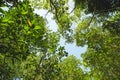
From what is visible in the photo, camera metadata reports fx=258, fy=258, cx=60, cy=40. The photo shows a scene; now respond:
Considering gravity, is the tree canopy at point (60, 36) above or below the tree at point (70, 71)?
above

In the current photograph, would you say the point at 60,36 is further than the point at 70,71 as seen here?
No

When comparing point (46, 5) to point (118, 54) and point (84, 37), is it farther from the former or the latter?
point (118, 54)

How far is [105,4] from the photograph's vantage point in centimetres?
1811

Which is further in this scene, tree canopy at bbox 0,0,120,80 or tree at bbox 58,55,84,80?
tree at bbox 58,55,84,80

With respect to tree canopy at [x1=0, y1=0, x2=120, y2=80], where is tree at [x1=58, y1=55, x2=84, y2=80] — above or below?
below

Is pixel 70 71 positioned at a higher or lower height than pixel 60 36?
lower

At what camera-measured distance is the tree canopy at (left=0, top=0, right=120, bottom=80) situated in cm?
555

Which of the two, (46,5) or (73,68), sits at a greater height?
(46,5)

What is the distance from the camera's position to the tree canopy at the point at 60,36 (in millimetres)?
5555

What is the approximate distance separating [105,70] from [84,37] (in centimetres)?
650

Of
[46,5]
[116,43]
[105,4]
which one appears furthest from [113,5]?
[46,5]

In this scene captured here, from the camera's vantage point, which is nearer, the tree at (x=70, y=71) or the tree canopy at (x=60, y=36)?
the tree canopy at (x=60, y=36)

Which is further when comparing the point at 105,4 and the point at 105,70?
the point at 105,70

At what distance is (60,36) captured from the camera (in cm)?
2484
